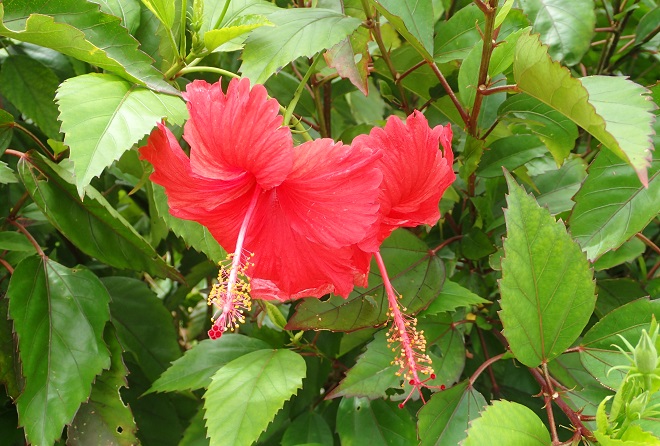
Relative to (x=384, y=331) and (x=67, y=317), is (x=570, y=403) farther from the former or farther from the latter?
(x=67, y=317)

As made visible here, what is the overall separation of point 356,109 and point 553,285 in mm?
687

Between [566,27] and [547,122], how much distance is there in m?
0.19

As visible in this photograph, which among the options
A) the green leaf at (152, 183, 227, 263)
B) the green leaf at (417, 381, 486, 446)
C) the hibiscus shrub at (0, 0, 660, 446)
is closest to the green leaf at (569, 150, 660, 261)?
the hibiscus shrub at (0, 0, 660, 446)

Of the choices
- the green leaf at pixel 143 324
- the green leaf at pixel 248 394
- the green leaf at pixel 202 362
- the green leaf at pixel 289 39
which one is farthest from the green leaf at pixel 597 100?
the green leaf at pixel 143 324

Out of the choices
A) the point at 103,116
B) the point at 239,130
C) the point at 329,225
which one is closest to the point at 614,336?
the point at 329,225

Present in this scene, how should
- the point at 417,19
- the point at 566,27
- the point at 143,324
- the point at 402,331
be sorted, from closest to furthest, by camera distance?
the point at 402,331, the point at 417,19, the point at 566,27, the point at 143,324

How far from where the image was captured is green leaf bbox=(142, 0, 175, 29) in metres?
0.74

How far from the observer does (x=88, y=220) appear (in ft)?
2.94

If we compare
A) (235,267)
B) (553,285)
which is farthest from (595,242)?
(235,267)

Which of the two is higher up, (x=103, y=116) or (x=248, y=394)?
(x=103, y=116)

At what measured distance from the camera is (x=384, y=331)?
86 cm

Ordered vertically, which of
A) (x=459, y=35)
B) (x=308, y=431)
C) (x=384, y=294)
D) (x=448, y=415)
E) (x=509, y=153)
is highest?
A: (x=459, y=35)

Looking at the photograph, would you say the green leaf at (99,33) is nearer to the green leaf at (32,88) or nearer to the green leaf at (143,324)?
the green leaf at (32,88)

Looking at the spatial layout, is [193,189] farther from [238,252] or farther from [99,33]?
[99,33]
